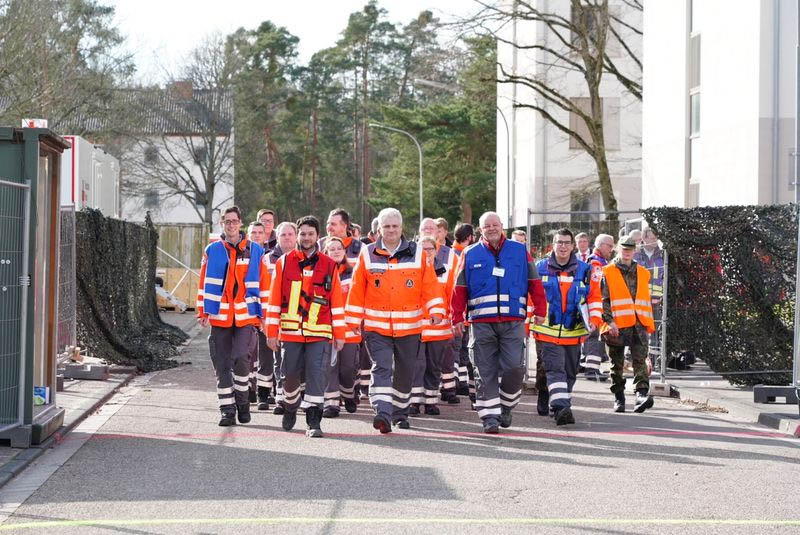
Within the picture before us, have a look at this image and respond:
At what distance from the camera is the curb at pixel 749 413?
37.9 feet

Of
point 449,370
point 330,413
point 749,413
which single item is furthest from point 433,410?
point 749,413

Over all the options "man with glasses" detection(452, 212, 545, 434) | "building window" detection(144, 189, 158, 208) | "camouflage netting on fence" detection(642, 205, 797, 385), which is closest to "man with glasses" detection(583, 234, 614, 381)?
A: "camouflage netting on fence" detection(642, 205, 797, 385)

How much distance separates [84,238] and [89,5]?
37407 mm

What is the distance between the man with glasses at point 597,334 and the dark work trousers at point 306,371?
2.75 meters

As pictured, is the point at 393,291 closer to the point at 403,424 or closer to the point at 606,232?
the point at 403,424

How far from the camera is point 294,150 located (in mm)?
82812

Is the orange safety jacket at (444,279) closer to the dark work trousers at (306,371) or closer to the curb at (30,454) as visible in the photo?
the dark work trousers at (306,371)

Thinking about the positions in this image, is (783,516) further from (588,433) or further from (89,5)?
(89,5)

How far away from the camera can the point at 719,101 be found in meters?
26.1

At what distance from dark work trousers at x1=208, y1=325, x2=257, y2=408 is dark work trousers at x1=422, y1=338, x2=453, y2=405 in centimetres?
189

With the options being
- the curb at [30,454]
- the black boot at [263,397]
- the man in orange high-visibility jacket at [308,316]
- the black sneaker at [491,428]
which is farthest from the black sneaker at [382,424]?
the curb at [30,454]

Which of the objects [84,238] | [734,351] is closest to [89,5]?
[84,238]

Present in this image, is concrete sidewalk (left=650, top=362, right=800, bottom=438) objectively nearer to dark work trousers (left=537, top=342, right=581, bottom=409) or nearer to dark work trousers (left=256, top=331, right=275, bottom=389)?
dark work trousers (left=537, top=342, right=581, bottom=409)

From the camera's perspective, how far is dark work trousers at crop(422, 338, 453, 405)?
12.6 meters
